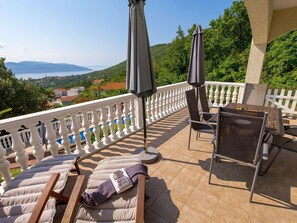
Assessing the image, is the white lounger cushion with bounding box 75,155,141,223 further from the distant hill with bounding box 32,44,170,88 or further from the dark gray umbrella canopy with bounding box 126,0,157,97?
the distant hill with bounding box 32,44,170,88

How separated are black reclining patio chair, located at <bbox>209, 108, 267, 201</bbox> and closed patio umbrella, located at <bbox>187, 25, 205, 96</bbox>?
1980 mm

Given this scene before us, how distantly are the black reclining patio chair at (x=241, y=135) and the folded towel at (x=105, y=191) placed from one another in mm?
1087

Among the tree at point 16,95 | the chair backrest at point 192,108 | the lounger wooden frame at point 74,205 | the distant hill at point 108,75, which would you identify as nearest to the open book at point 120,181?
the lounger wooden frame at point 74,205

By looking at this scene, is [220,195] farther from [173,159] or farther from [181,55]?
[181,55]

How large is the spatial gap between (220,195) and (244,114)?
1069mm

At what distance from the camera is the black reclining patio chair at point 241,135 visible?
161 cm

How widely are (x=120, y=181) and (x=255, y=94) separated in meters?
3.62

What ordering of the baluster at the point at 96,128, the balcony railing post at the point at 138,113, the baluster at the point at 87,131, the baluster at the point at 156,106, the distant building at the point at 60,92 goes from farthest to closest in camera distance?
the distant building at the point at 60,92 < the baluster at the point at 156,106 < the balcony railing post at the point at 138,113 < the baluster at the point at 96,128 < the baluster at the point at 87,131

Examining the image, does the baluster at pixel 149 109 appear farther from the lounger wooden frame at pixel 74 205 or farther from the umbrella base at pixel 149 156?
the lounger wooden frame at pixel 74 205

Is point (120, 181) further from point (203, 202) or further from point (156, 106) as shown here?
point (156, 106)

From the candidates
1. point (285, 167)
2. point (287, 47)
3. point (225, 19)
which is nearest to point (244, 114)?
point (285, 167)

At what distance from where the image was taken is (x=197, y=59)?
350cm

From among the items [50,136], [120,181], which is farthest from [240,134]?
[50,136]

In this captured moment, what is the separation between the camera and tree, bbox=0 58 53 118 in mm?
11383
